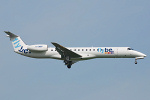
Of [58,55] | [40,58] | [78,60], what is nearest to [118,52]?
[78,60]

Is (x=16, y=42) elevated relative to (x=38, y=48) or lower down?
elevated

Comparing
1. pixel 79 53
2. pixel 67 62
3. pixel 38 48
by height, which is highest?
pixel 38 48

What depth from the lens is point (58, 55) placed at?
39094mm

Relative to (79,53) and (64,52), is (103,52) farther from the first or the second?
(64,52)

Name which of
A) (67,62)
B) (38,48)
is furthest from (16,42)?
(67,62)

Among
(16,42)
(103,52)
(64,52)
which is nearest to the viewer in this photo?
(64,52)

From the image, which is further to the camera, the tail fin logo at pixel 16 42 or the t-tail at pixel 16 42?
the tail fin logo at pixel 16 42

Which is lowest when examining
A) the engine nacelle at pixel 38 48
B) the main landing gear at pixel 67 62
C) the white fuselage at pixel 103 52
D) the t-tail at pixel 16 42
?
the main landing gear at pixel 67 62

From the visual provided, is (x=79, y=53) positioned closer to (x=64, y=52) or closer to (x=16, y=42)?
(x=64, y=52)

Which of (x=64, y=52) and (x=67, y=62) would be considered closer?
(x=64, y=52)

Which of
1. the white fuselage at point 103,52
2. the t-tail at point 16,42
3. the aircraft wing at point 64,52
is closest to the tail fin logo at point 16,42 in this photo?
the t-tail at point 16,42

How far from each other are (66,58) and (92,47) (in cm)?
393

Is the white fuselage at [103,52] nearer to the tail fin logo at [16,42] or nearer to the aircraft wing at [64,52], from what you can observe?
the aircraft wing at [64,52]

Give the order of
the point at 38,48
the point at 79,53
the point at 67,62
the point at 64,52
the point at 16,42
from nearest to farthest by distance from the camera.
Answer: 1. the point at 64,52
2. the point at 38,48
3. the point at 79,53
4. the point at 67,62
5. the point at 16,42
